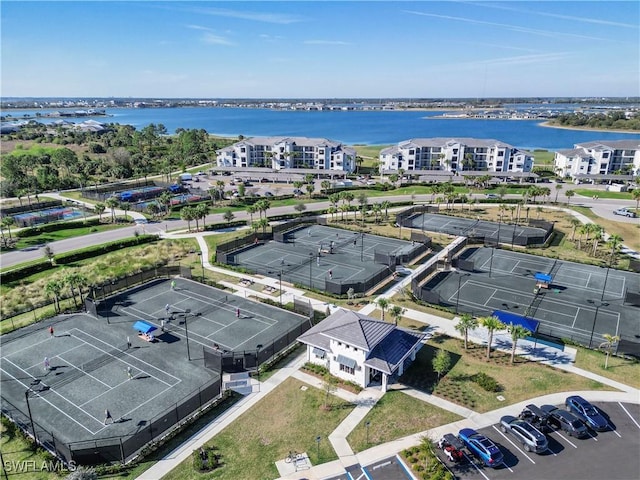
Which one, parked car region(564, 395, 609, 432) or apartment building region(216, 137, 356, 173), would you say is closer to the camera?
parked car region(564, 395, 609, 432)

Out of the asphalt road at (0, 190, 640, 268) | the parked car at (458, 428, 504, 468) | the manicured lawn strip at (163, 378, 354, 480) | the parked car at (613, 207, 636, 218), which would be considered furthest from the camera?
the parked car at (613, 207, 636, 218)

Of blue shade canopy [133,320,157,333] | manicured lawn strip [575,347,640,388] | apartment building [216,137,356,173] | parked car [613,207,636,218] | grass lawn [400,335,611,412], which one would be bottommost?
grass lawn [400,335,611,412]

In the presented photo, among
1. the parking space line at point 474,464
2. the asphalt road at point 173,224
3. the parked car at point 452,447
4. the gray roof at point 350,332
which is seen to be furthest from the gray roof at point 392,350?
the asphalt road at point 173,224

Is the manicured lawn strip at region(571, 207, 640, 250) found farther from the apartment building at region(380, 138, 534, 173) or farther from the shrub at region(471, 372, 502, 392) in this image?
the shrub at region(471, 372, 502, 392)

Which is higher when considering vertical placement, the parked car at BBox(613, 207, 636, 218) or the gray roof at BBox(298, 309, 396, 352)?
the parked car at BBox(613, 207, 636, 218)

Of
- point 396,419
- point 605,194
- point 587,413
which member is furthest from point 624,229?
point 396,419

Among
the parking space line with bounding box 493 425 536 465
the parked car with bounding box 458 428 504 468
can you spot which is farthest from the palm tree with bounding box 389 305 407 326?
the parked car with bounding box 458 428 504 468

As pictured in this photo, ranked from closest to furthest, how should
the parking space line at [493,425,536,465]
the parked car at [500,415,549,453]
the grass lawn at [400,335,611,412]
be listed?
the parking space line at [493,425,536,465] → the parked car at [500,415,549,453] → the grass lawn at [400,335,611,412]
